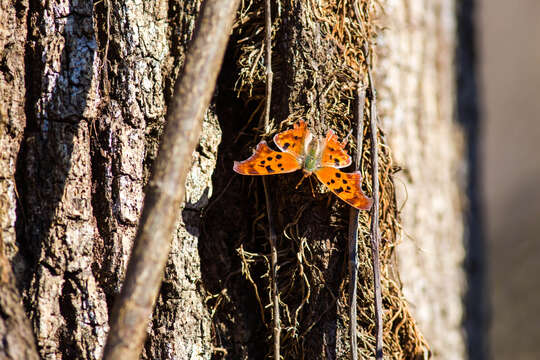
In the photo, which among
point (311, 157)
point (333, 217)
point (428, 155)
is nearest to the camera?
point (311, 157)

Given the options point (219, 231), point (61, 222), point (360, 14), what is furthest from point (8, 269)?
point (360, 14)

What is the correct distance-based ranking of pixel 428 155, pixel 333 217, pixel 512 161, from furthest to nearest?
pixel 512 161 < pixel 428 155 < pixel 333 217

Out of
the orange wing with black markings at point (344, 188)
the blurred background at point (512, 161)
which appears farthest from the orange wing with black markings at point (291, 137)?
the blurred background at point (512, 161)

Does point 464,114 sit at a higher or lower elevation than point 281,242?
higher

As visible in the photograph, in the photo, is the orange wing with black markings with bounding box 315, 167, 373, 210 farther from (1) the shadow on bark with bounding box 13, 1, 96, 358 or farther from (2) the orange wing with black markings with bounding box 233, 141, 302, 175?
(1) the shadow on bark with bounding box 13, 1, 96, 358

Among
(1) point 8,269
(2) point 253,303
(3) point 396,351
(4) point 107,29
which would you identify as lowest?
(3) point 396,351

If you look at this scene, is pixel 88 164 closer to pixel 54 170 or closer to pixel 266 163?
pixel 54 170

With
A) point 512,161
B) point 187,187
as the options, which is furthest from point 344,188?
point 512,161

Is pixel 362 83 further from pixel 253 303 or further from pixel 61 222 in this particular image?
pixel 61 222
